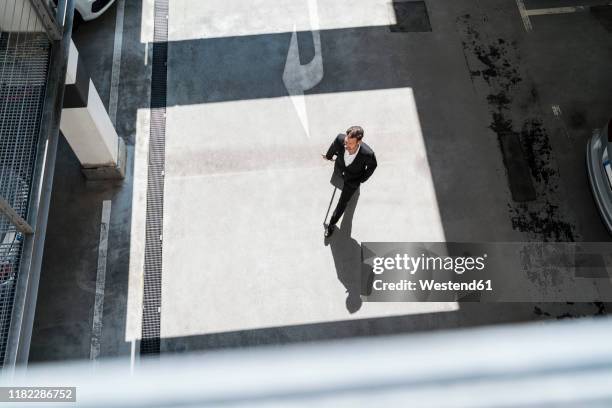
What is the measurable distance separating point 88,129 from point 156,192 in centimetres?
151

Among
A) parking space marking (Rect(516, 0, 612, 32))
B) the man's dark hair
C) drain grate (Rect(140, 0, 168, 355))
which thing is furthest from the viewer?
parking space marking (Rect(516, 0, 612, 32))

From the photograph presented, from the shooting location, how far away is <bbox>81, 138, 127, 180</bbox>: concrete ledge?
8070 millimetres

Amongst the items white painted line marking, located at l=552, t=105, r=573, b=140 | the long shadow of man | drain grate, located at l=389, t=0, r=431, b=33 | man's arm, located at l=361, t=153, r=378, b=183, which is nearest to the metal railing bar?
man's arm, located at l=361, t=153, r=378, b=183

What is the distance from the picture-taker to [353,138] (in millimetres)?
6609

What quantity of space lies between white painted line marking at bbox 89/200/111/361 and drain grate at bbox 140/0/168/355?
0.59 m

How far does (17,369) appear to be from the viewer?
429 cm

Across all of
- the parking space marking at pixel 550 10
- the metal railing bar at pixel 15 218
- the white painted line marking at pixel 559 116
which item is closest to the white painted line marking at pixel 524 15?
the parking space marking at pixel 550 10

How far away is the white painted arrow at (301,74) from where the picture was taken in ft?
29.6

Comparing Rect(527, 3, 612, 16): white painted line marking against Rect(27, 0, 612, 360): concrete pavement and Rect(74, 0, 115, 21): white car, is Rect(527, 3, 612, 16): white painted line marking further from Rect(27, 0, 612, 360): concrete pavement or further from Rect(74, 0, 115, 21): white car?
Rect(74, 0, 115, 21): white car

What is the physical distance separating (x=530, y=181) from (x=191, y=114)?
563 cm

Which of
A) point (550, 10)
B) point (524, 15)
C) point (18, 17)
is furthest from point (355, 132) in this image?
point (550, 10)

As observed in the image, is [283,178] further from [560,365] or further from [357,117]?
[560,365]

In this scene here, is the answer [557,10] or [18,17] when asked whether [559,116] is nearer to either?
[557,10]

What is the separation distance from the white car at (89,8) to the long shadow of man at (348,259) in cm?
600
